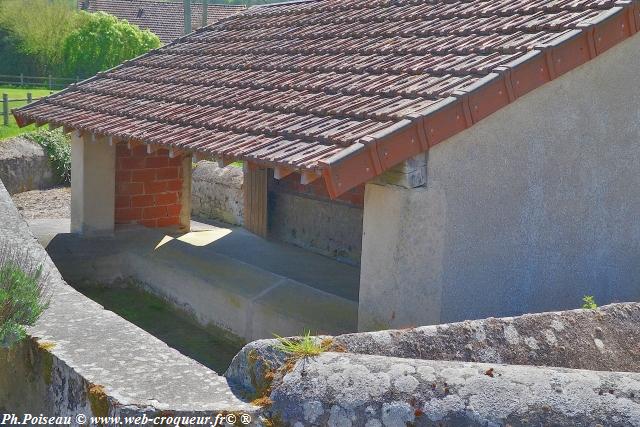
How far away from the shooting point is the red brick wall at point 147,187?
37.6ft

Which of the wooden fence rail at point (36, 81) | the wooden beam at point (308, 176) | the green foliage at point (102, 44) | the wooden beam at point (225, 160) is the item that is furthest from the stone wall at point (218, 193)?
the wooden fence rail at point (36, 81)

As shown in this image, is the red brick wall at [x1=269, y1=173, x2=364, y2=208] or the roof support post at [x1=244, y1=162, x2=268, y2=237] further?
the roof support post at [x1=244, y1=162, x2=268, y2=237]

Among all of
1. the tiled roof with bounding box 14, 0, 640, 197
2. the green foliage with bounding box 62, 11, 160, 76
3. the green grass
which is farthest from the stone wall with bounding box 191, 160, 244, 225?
the green foliage with bounding box 62, 11, 160, 76

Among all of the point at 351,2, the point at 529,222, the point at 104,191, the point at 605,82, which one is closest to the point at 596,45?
the point at 605,82

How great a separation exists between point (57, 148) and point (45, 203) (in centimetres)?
232

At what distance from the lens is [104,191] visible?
36.8ft

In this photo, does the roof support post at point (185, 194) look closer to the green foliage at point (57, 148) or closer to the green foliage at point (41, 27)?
the green foliage at point (57, 148)

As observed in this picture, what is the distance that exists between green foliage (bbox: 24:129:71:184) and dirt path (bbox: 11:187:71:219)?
1.45 ft

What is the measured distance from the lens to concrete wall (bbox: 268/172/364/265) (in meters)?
10.6

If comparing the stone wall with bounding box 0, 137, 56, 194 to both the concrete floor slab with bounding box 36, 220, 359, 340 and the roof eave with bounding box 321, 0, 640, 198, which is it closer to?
the concrete floor slab with bounding box 36, 220, 359, 340

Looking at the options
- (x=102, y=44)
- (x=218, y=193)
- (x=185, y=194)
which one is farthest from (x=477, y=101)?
(x=102, y=44)

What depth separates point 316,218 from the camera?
11.3 meters

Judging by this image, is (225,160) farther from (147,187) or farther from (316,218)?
(147,187)

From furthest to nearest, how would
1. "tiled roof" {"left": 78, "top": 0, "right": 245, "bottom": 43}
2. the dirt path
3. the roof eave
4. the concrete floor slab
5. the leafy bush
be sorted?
"tiled roof" {"left": 78, "top": 0, "right": 245, "bottom": 43}
the dirt path
the concrete floor slab
the roof eave
the leafy bush
